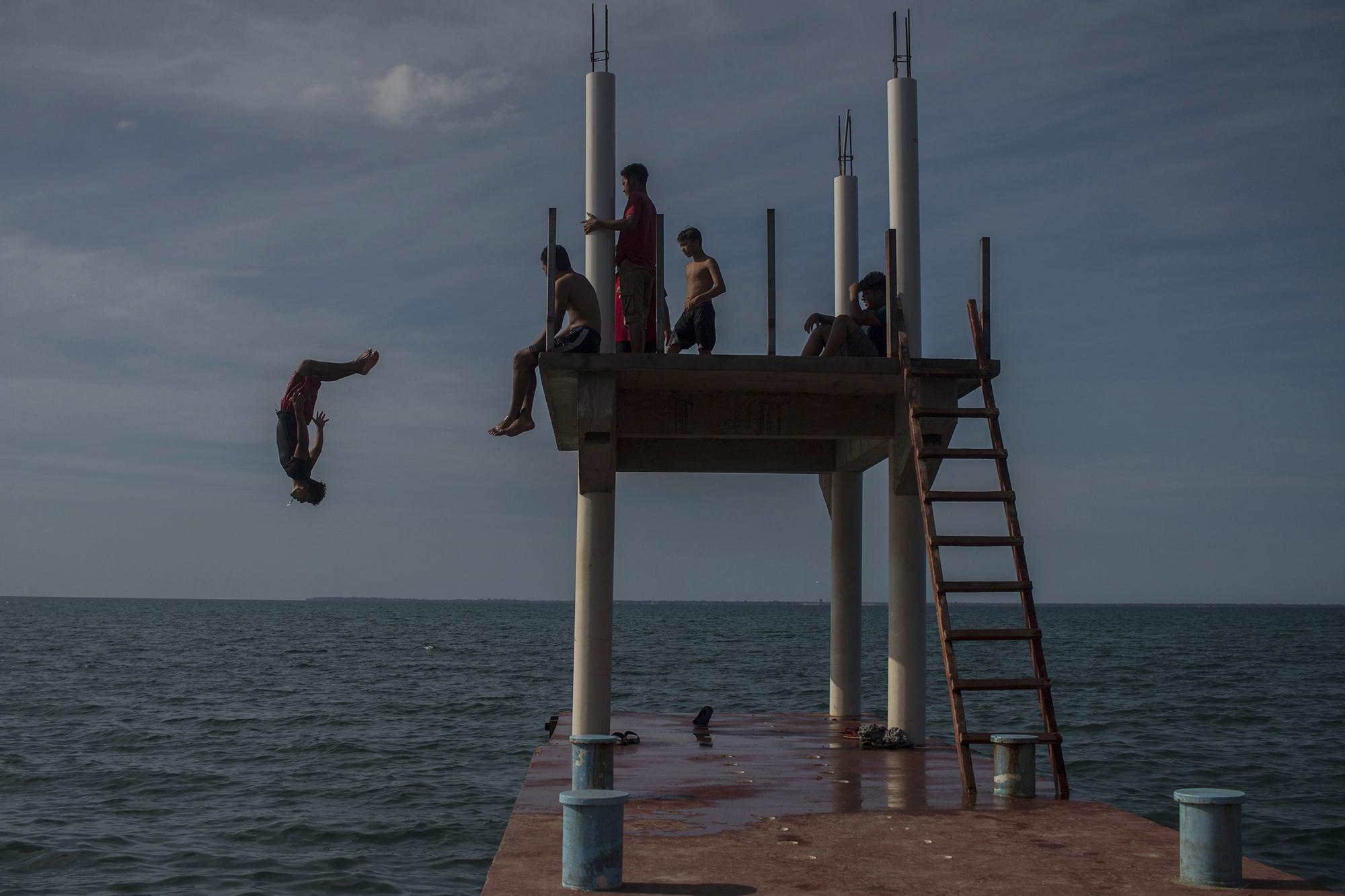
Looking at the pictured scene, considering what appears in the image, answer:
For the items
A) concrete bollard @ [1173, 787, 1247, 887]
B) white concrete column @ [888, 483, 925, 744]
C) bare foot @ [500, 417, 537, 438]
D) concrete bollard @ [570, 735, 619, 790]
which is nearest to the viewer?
concrete bollard @ [1173, 787, 1247, 887]

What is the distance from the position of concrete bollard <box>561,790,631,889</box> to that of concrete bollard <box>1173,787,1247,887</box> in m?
3.28

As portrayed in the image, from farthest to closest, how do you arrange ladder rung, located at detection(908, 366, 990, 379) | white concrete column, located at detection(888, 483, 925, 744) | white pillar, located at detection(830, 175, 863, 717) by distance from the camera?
white pillar, located at detection(830, 175, 863, 717), white concrete column, located at detection(888, 483, 925, 744), ladder rung, located at detection(908, 366, 990, 379)

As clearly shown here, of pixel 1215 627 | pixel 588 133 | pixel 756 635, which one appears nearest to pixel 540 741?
pixel 588 133

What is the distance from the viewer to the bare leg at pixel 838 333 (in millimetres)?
13000

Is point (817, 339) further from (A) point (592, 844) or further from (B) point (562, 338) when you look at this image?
(A) point (592, 844)

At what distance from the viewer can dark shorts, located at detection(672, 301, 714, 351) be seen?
13656 millimetres

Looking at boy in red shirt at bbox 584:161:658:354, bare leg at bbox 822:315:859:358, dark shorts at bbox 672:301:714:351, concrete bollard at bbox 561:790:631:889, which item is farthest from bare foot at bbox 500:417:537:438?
concrete bollard at bbox 561:790:631:889

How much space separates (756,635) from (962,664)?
43014 millimetres

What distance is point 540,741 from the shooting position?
2844cm

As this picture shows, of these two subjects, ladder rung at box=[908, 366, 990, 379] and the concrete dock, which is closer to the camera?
the concrete dock

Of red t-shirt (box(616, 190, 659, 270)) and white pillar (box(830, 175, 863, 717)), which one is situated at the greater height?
red t-shirt (box(616, 190, 659, 270))

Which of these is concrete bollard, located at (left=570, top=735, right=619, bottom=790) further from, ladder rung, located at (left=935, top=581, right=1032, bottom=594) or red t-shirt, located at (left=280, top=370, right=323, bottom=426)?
red t-shirt, located at (left=280, top=370, right=323, bottom=426)

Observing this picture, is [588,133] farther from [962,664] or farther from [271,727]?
[962,664]

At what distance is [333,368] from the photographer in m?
12.5
